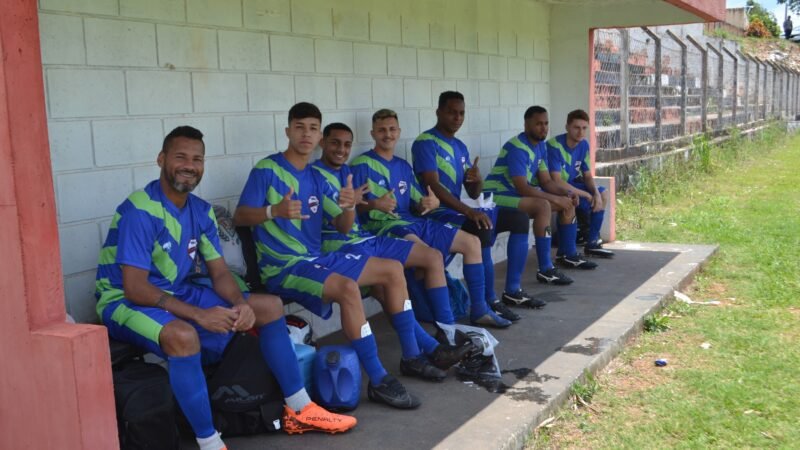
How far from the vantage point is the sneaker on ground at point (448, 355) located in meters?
4.57

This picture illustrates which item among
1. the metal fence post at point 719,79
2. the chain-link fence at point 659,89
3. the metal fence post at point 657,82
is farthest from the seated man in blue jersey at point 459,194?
the metal fence post at point 719,79

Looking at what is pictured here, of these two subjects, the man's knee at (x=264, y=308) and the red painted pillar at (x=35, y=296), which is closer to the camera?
the red painted pillar at (x=35, y=296)

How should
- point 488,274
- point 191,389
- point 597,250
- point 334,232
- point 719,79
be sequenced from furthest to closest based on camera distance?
point 719,79, point 597,250, point 488,274, point 334,232, point 191,389

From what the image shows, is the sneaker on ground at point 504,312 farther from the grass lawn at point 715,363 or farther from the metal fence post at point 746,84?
the metal fence post at point 746,84

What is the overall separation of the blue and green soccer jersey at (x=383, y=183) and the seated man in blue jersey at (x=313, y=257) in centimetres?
71

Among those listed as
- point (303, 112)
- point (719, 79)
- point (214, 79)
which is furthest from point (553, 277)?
point (719, 79)

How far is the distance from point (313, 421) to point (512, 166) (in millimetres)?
3722

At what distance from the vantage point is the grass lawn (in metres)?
4.11

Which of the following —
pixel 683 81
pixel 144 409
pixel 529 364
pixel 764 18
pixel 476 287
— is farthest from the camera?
pixel 764 18

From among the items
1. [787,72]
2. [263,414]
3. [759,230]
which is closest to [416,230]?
[263,414]

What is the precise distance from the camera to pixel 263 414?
3873mm

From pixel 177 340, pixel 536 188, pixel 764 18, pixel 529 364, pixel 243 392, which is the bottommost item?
pixel 529 364

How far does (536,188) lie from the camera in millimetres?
7070

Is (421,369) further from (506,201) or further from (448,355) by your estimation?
(506,201)
